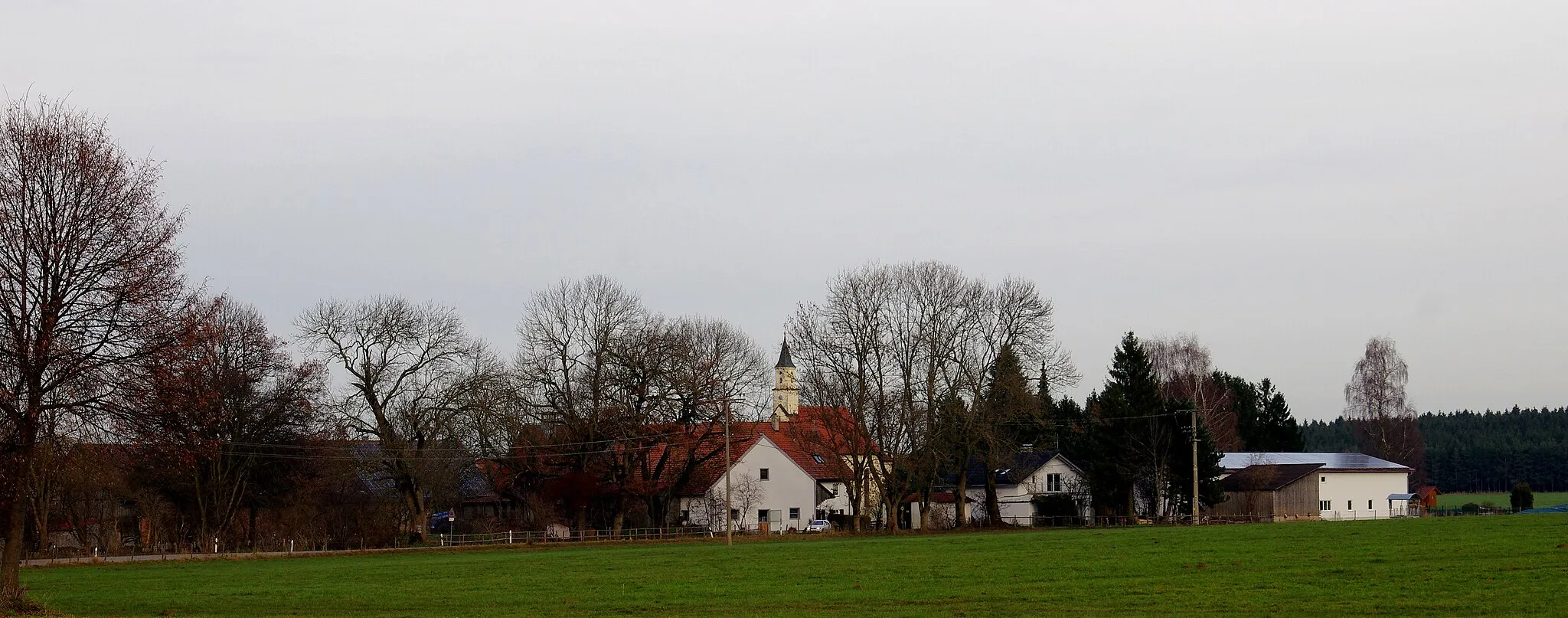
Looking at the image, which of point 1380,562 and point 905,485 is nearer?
point 1380,562

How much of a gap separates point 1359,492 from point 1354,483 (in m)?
0.85

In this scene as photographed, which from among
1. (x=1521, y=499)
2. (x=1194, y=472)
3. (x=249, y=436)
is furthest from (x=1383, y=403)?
(x=249, y=436)

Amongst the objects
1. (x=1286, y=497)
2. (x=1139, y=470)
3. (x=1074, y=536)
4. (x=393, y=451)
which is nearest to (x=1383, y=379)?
(x=1286, y=497)

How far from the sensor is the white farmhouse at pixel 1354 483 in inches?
3369

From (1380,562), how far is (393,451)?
169 ft

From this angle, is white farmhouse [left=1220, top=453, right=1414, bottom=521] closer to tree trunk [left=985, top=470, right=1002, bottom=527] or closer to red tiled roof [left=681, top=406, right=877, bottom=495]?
tree trunk [left=985, top=470, right=1002, bottom=527]

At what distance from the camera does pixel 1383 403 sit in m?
105

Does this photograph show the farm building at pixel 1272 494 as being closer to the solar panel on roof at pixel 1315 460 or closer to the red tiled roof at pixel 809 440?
the solar panel on roof at pixel 1315 460

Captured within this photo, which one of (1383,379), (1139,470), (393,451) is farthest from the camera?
A: (1383,379)

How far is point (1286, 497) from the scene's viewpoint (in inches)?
3292

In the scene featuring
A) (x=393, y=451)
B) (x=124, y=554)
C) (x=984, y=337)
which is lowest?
(x=124, y=554)

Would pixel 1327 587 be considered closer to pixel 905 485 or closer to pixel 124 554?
pixel 905 485

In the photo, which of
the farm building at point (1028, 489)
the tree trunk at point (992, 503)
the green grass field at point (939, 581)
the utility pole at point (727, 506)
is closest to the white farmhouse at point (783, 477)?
the utility pole at point (727, 506)

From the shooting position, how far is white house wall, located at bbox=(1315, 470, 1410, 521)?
A: 85438mm
